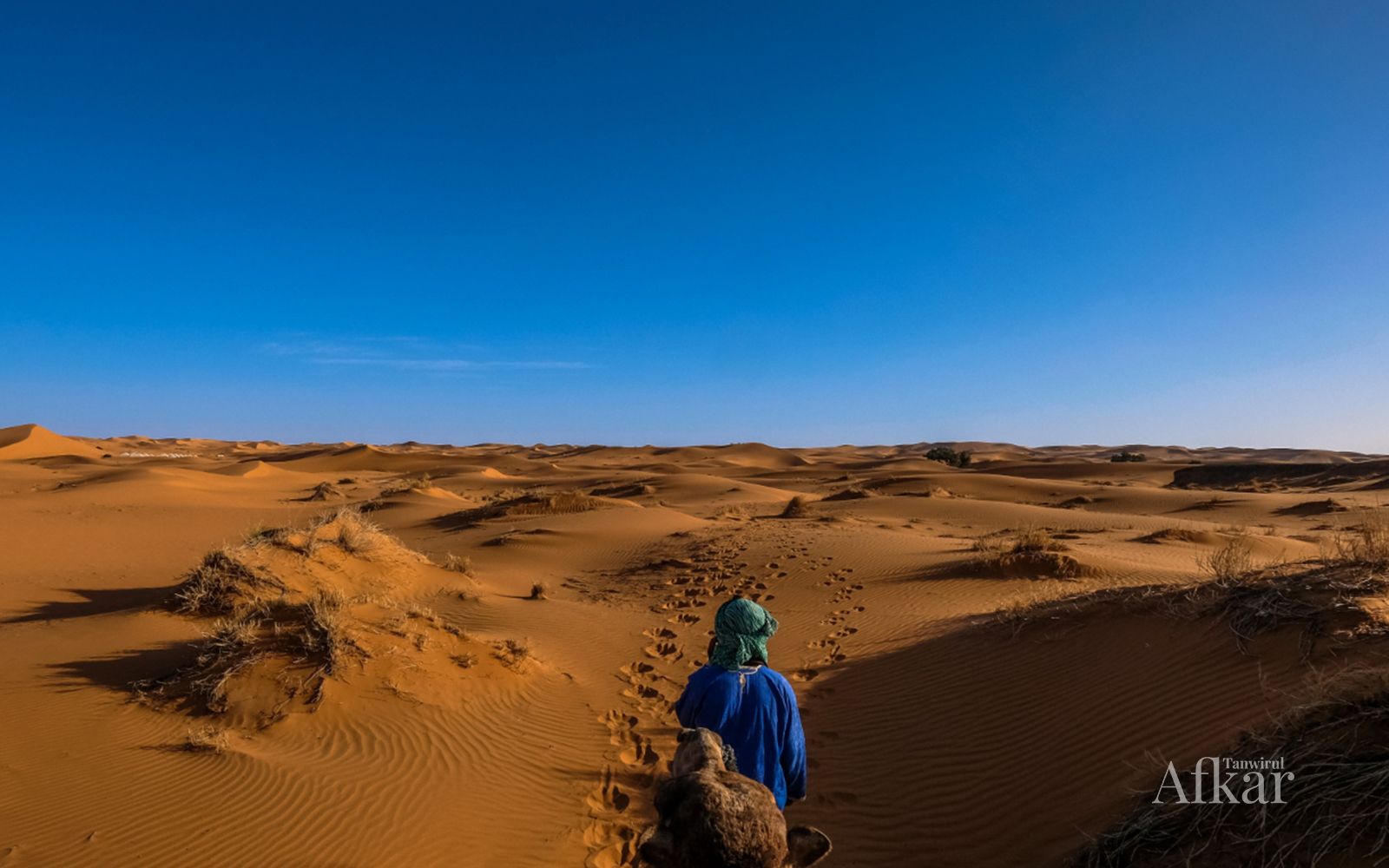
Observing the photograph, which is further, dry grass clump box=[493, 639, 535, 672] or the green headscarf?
dry grass clump box=[493, 639, 535, 672]

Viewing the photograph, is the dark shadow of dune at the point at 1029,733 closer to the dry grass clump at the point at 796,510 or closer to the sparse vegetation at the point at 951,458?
the dry grass clump at the point at 796,510

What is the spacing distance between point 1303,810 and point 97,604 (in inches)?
464

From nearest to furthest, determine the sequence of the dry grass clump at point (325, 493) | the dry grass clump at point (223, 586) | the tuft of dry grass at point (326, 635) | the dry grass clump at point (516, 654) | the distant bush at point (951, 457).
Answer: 1. the tuft of dry grass at point (326, 635)
2. the dry grass clump at point (516, 654)
3. the dry grass clump at point (223, 586)
4. the dry grass clump at point (325, 493)
5. the distant bush at point (951, 457)

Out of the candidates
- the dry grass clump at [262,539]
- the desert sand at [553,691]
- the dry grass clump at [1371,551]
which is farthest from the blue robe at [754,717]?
the dry grass clump at [262,539]

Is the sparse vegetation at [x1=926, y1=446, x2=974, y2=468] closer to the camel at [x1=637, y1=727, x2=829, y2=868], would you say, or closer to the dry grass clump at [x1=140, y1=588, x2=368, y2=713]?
the dry grass clump at [x1=140, y1=588, x2=368, y2=713]

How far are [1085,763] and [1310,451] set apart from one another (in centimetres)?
7789

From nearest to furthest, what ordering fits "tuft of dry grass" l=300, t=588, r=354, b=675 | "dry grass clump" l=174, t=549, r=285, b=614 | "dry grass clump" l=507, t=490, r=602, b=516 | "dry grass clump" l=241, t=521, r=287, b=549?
"tuft of dry grass" l=300, t=588, r=354, b=675 < "dry grass clump" l=174, t=549, r=285, b=614 < "dry grass clump" l=241, t=521, r=287, b=549 < "dry grass clump" l=507, t=490, r=602, b=516

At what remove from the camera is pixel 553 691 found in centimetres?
686

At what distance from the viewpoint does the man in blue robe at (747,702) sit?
2658mm

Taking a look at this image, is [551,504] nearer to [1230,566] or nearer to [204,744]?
[204,744]

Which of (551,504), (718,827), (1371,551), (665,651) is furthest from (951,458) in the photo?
(718,827)

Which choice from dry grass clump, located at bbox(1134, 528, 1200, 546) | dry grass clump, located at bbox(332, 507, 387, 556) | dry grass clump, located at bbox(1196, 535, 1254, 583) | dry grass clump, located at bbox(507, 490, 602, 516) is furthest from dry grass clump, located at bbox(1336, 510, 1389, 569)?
dry grass clump, located at bbox(507, 490, 602, 516)

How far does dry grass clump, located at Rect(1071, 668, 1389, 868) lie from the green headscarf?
84.8 inches

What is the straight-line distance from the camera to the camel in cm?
118
